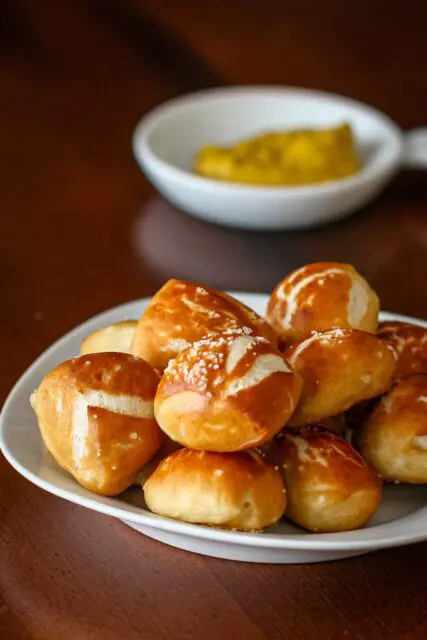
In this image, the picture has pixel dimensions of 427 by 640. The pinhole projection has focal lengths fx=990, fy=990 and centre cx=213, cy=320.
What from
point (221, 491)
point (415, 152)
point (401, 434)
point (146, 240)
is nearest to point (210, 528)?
point (221, 491)

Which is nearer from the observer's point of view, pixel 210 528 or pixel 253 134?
pixel 210 528

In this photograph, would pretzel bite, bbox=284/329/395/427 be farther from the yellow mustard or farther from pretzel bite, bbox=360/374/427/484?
the yellow mustard

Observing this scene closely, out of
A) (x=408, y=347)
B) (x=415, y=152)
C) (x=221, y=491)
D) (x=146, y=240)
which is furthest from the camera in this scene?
(x=415, y=152)

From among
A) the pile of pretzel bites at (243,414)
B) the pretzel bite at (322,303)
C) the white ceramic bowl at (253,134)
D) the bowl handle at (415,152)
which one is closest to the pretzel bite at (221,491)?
the pile of pretzel bites at (243,414)

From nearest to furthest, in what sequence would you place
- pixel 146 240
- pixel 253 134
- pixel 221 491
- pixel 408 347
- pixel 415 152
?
pixel 221 491, pixel 408 347, pixel 146 240, pixel 415 152, pixel 253 134

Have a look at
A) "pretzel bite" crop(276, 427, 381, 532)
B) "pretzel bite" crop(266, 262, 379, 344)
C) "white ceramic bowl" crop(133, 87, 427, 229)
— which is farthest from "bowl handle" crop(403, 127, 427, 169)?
"pretzel bite" crop(276, 427, 381, 532)

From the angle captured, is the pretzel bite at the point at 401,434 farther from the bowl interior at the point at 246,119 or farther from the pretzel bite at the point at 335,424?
the bowl interior at the point at 246,119

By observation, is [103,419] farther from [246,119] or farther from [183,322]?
[246,119]
